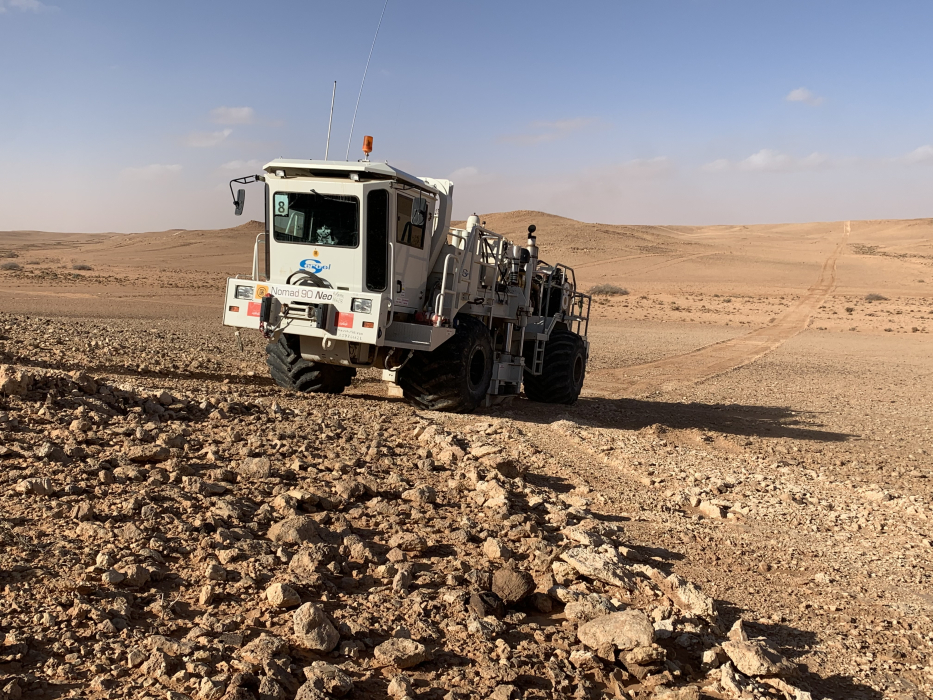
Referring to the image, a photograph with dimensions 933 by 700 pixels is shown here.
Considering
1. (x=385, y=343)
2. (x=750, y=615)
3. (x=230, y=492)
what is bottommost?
(x=750, y=615)

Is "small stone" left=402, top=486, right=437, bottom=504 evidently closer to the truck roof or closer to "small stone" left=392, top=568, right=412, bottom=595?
"small stone" left=392, top=568, right=412, bottom=595

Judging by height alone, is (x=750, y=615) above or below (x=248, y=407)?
below

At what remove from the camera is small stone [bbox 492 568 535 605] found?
480 cm

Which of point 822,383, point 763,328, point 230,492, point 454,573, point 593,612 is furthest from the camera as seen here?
point 763,328

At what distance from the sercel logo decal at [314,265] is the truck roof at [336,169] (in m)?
1.09

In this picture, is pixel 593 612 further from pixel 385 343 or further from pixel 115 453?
pixel 385 343

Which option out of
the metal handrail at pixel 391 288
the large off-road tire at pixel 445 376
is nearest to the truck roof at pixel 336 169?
the metal handrail at pixel 391 288

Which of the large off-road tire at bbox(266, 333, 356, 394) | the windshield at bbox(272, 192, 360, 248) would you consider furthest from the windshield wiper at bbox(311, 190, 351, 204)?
the large off-road tire at bbox(266, 333, 356, 394)

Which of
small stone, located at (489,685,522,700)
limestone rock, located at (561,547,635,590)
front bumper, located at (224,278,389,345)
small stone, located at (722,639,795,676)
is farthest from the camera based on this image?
front bumper, located at (224,278,389,345)

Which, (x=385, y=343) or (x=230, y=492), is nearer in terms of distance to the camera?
(x=230, y=492)

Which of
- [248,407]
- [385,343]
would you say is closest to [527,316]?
[385,343]

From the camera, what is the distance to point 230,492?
6.01m

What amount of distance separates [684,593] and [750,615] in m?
0.45

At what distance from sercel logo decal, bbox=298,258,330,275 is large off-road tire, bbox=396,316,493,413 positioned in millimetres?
1673
